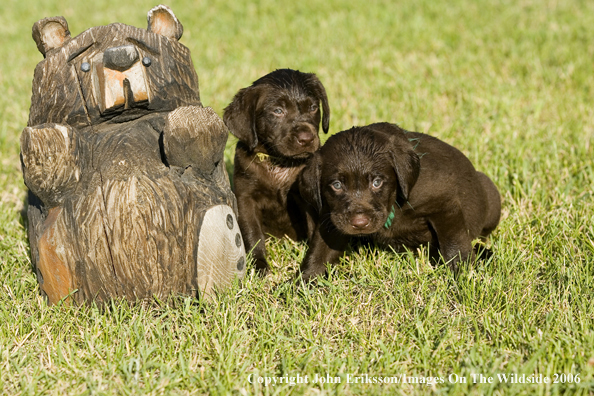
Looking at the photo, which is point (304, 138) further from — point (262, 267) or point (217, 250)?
point (217, 250)

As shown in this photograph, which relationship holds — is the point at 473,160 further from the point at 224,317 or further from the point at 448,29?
the point at 448,29

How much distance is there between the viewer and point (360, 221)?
3854 millimetres

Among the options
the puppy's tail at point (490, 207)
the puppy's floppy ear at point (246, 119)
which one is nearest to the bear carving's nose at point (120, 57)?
the puppy's floppy ear at point (246, 119)

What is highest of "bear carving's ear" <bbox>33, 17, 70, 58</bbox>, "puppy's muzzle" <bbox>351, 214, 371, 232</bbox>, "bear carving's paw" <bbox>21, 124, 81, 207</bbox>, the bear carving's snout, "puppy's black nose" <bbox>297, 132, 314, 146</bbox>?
"bear carving's ear" <bbox>33, 17, 70, 58</bbox>

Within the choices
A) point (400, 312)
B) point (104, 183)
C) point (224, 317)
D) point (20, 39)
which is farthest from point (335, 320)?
point (20, 39)

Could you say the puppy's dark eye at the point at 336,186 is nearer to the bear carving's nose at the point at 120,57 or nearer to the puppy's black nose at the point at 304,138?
the puppy's black nose at the point at 304,138

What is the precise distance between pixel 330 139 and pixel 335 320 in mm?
1218

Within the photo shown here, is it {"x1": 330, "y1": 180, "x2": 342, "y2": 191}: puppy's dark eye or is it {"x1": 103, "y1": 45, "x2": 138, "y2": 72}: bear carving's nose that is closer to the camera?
{"x1": 103, "y1": 45, "x2": 138, "y2": 72}: bear carving's nose

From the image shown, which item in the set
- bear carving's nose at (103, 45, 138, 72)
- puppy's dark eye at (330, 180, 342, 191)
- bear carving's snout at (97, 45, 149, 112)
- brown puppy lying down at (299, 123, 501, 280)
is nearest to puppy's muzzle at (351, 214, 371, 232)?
brown puppy lying down at (299, 123, 501, 280)

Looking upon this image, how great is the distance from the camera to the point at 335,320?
12.2 ft

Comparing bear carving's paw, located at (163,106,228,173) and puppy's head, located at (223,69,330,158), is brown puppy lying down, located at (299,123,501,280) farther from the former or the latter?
bear carving's paw, located at (163,106,228,173)

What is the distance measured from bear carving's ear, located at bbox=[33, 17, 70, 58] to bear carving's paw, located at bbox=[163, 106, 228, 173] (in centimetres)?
97

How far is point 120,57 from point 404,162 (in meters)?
1.85

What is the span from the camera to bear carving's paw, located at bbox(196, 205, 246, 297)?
362cm
